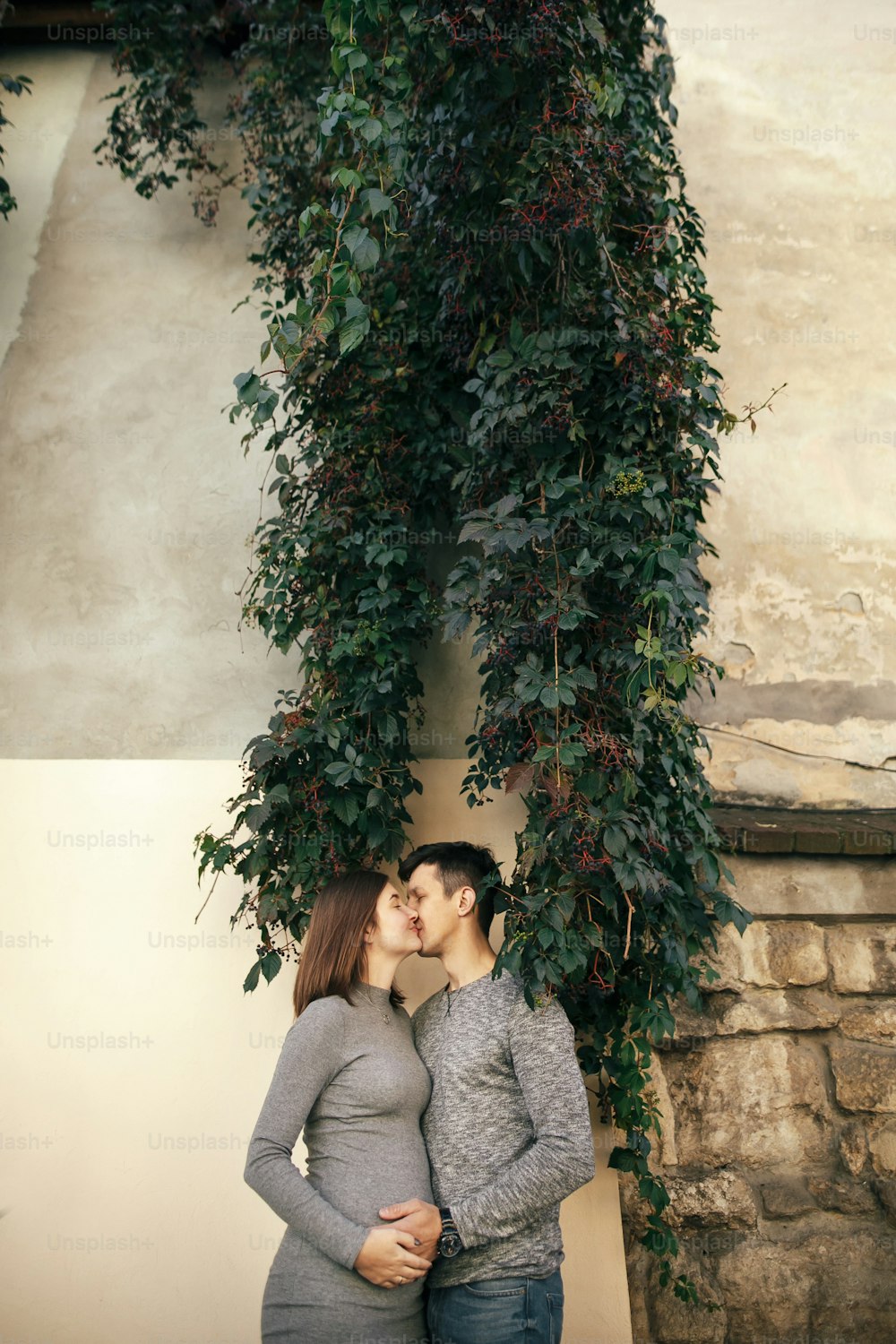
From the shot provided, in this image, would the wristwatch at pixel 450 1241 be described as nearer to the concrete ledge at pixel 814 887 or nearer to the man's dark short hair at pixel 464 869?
the man's dark short hair at pixel 464 869

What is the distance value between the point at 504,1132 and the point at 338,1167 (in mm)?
338

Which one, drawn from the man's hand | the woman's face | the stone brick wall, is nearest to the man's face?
the woman's face

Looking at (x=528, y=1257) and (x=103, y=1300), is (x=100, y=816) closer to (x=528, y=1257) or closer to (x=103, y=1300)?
(x=103, y=1300)

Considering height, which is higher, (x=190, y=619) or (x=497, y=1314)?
(x=190, y=619)

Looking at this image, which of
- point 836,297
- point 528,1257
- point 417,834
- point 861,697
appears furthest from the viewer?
point 836,297

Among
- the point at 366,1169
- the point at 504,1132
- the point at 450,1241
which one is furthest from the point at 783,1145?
the point at 366,1169

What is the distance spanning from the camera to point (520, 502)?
2.73 meters

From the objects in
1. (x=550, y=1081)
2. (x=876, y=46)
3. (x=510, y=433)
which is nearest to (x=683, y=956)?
(x=550, y=1081)

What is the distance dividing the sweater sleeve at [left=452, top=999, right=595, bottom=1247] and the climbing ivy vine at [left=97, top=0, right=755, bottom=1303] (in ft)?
0.61

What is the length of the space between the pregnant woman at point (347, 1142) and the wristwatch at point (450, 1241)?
0.06 metres

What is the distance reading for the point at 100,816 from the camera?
10.8 ft

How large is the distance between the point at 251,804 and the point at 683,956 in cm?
117

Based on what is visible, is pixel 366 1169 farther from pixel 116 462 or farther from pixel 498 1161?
pixel 116 462

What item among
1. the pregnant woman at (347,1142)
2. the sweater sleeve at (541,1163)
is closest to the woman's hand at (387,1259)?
the pregnant woman at (347,1142)
